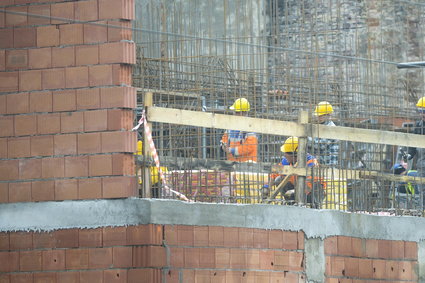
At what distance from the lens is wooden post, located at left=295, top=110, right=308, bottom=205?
468 inches

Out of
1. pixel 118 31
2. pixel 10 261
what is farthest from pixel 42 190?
pixel 118 31

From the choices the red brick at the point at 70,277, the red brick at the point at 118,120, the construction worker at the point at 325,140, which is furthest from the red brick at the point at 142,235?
the construction worker at the point at 325,140

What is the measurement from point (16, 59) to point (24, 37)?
8.8 inches

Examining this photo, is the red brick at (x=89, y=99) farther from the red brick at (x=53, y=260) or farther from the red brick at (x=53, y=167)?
the red brick at (x=53, y=260)

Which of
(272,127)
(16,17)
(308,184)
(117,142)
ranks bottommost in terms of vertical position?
(308,184)

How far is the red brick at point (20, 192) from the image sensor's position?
10.5m

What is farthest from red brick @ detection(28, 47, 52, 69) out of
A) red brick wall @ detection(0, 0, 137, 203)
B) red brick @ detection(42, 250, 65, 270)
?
red brick @ detection(42, 250, 65, 270)

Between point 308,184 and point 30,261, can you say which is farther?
point 308,184

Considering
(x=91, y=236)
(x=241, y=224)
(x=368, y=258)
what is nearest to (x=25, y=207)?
(x=91, y=236)

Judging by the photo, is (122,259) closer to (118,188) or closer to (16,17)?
(118,188)

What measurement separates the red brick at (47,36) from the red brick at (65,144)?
2.95ft

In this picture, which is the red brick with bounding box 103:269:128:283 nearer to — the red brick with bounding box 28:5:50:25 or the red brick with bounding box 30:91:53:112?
the red brick with bounding box 30:91:53:112

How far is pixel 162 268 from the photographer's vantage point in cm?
1020

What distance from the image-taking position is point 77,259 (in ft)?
33.6
